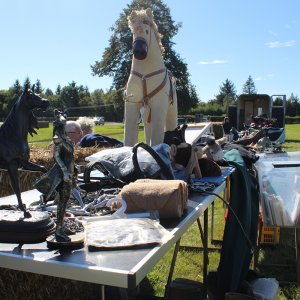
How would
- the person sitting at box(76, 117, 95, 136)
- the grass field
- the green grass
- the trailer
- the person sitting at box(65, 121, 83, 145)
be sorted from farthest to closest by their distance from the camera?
the trailer
the green grass
the person sitting at box(76, 117, 95, 136)
the person sitting at box(65, 121, 83, 145)
the grass field

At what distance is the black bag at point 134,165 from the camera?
8.72 feet

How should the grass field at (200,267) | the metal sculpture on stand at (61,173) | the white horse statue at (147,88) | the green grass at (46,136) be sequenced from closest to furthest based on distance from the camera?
the metal sculpture on stand at (61,173)
the grass field at (200,267)
the white horse statue at (147,88)
the green grass at (46,136)

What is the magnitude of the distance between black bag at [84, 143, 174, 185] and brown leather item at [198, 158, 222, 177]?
18.2 inches

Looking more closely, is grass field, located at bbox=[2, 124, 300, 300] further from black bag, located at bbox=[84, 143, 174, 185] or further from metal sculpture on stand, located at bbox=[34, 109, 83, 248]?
metal sculpture on stand, located at bbox=[34, 109, 83, 248]

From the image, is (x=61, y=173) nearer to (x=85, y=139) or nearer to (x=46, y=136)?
(x=85, y=139)

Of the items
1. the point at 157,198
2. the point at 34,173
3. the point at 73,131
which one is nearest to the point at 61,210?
the point at 157,198

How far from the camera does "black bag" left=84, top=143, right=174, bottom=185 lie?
2.66m

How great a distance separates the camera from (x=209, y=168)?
329cm

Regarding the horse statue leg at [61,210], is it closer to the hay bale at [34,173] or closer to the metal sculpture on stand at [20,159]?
the metal sculpture on stand at [20,159]

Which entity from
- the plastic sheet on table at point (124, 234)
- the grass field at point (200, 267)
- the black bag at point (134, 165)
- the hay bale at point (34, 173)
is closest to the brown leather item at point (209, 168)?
the black bag at point (134, 165)

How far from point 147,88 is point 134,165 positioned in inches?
92.6

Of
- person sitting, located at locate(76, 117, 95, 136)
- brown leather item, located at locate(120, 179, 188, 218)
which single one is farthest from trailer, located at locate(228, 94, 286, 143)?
brown leather item, located at locate(120, 179, 188, 218)

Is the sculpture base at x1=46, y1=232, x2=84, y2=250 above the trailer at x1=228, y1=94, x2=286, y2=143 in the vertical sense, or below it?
below

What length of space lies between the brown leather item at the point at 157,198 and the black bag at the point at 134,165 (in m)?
0.62
